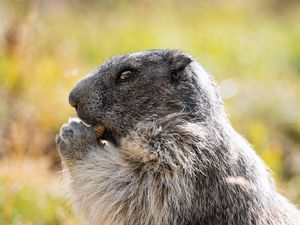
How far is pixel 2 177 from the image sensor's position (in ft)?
22.2

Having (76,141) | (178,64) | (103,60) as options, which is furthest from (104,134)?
(103,60)

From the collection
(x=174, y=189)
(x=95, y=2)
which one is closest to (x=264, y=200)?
(x=174, y=189)

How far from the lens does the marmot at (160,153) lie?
194 inches

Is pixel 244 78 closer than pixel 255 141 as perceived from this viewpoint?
No

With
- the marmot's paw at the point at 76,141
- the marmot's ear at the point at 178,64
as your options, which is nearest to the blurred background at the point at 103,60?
the marmot's paw at the point at 76,141

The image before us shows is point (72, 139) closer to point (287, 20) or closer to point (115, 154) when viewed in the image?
point (115, 154)

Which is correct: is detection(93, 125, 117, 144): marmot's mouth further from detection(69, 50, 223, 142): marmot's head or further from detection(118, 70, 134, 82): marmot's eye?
detection(118, 70, 134, 82): marmot's eye

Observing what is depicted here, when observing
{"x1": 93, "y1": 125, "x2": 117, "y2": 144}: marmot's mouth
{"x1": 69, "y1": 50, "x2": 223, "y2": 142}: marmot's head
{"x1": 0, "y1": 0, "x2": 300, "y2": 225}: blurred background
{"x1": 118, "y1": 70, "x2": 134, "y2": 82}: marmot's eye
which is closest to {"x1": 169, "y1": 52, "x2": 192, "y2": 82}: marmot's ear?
{"x1": 69, "y1": 50, "x2": 223, "y2": 142}: marmot's head

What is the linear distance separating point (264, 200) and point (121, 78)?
1121 millimetres

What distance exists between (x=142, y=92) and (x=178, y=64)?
29 centimetres

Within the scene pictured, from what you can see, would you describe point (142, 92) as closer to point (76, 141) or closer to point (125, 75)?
point (125, 75)

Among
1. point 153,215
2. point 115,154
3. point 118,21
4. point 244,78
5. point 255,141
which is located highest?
point 118,21

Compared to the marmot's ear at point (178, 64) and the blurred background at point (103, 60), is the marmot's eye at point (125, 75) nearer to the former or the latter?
the marmot's ear at point (178, 64)

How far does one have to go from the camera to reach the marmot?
493 centimetres
